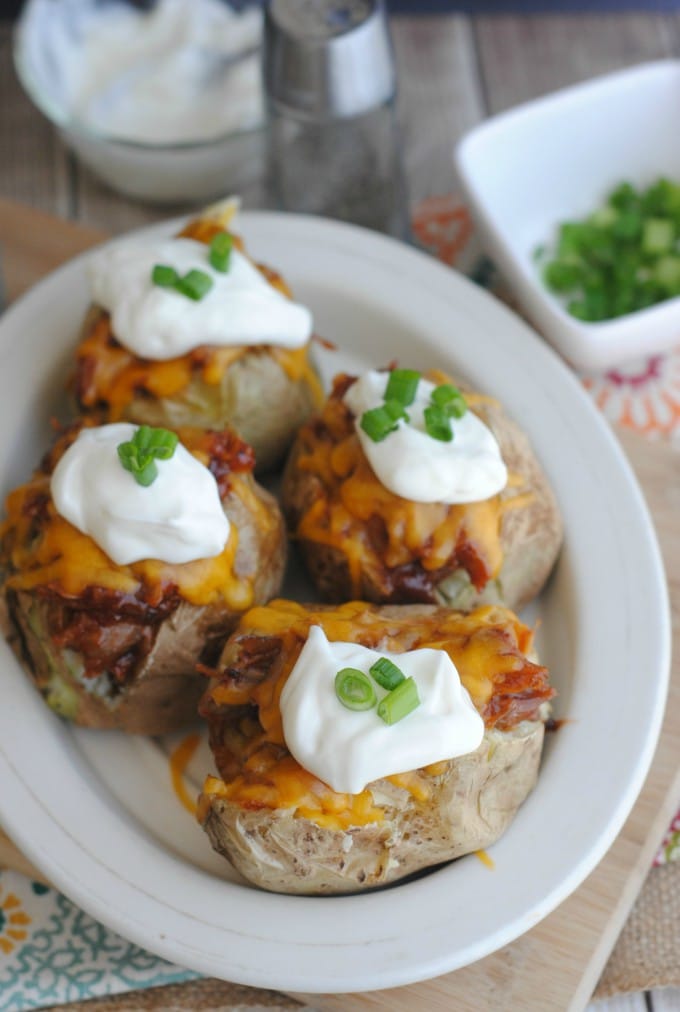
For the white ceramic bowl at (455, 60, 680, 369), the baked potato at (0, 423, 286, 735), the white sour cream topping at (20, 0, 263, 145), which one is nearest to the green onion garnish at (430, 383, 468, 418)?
the baked potato at (0, 423, 286, 735)

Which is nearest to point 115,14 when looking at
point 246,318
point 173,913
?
point 246,318

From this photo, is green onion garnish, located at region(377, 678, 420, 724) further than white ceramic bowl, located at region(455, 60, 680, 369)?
No

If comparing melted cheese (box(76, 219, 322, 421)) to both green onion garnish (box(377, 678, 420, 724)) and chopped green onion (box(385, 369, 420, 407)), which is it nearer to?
chopped green onion (box(385, 369, 420, 407))

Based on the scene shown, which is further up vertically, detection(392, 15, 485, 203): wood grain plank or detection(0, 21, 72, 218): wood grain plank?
detection(392, 15, 485, 203): wood grain plank

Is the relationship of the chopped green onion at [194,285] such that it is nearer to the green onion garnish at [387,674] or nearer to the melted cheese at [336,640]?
the melted cheese at [336,640]

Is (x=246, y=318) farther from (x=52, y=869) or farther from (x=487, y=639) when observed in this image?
(x=52, y=869)
